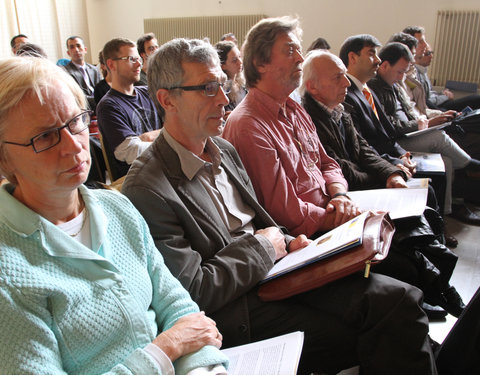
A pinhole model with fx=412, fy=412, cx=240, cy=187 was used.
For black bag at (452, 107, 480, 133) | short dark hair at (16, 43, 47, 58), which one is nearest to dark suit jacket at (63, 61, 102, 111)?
short dark hair at (16, 43, 47, 58)

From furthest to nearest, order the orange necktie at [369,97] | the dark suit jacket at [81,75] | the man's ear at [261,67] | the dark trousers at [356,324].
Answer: the dark suit jacket at [81,75], the orange necktie at [369,97], the man's ear at [261,67], the dark trousers at [356,324]

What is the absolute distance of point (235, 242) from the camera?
1.33 metres

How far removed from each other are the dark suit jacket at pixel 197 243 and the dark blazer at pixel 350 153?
3.88 feet

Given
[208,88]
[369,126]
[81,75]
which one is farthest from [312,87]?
[81,75]

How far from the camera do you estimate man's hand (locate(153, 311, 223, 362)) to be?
935 millimetres

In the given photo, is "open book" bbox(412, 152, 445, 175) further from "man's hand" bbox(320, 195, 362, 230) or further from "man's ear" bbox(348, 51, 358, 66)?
"man's hand" bbox(320, 195, 362, 230)

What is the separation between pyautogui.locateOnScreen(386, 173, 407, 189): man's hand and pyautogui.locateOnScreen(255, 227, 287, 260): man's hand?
1089mm

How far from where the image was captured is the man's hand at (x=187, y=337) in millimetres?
935

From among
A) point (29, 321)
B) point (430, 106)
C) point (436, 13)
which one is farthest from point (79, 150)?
point (436, 13)

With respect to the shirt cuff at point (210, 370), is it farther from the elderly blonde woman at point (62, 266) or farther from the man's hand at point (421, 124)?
the man's hand at point (421, 124)

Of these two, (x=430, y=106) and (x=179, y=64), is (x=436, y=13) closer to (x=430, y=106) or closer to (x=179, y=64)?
(x=430, y=106)

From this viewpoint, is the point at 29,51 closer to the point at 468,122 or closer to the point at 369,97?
the point at 369,97

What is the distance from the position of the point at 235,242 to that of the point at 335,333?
1.39ft

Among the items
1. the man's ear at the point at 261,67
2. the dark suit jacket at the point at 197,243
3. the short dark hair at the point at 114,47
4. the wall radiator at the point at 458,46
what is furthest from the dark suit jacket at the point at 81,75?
the wall radiator at the point at 458,46
